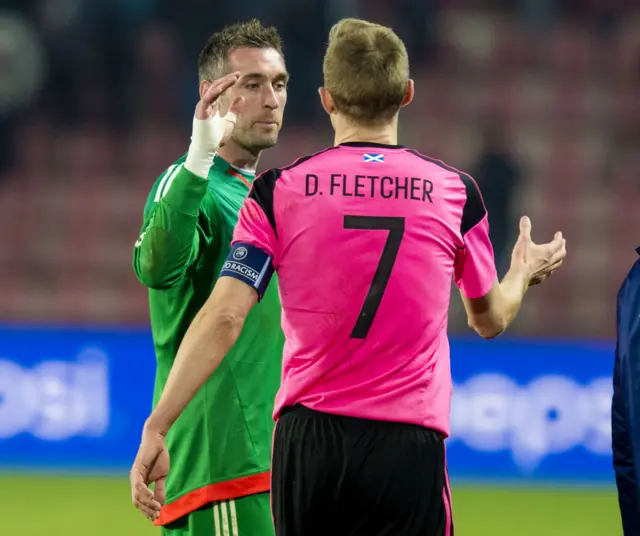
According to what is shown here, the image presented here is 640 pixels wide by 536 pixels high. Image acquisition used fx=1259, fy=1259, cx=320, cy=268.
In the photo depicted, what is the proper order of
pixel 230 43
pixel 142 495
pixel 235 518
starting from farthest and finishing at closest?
pixel 230 43
pixel 235 518
pixel 142 495

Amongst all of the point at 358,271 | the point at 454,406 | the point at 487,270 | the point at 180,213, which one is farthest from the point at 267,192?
the point at 454,406

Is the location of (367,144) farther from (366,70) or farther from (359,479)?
(359,479)

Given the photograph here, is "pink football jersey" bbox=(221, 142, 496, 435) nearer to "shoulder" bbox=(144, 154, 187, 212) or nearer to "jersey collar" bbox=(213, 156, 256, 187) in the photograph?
"shoulder" bbox=(144, 154, 187, 212)

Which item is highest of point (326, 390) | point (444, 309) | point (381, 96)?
point (381, 96)

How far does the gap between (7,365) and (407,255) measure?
6.64 metres

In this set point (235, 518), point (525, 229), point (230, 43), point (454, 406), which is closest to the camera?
point (525, 229)

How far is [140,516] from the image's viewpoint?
7535 millimetres

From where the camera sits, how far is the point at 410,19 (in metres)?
12.2

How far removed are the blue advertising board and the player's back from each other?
6.06m

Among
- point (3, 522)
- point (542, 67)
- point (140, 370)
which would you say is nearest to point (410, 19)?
point (542, 67)

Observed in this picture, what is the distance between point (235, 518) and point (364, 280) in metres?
1.00

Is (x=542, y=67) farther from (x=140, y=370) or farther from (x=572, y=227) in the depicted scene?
(x=140, y=370)

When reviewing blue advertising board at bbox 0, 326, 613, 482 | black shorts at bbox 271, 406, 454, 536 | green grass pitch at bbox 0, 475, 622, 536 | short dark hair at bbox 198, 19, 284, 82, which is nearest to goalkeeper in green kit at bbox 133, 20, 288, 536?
short dark hair at bbox 198, 19, 284, 82

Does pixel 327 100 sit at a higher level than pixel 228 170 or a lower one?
lower
